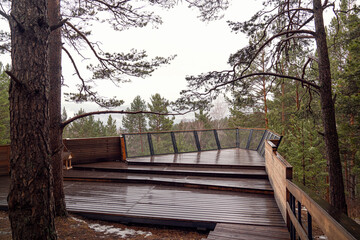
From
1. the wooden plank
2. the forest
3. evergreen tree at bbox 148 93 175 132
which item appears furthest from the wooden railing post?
evergreen tree at bbox 148 93 175 132

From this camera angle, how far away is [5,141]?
18.9 m

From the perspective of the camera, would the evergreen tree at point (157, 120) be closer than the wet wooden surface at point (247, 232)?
No

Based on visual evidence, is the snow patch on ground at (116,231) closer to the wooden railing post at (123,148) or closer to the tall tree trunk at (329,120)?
the wooden railing post at (123,148)

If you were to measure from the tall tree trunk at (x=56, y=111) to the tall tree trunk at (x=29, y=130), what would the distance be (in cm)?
199

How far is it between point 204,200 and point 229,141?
22.4 feet

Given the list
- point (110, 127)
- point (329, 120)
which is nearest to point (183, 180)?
point (329, 120)

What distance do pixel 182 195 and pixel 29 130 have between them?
12.3ft

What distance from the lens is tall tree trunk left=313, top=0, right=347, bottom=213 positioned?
5.83 metres

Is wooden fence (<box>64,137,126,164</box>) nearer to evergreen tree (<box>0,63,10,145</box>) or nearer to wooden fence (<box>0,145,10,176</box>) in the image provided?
wooden fence (<box>0,145,10,176</box>)

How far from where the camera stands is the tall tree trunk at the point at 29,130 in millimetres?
2342

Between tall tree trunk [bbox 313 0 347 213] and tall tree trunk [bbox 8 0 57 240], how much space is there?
Result: 6582 mm

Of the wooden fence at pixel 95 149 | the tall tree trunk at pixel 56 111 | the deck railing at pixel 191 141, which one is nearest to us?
the tall tree trunk at pixel 56 111

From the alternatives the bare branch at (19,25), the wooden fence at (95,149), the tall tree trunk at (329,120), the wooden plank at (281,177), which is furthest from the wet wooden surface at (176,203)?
the bare branch at (19,25)

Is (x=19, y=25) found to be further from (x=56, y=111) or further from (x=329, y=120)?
(x=329, y=120)
